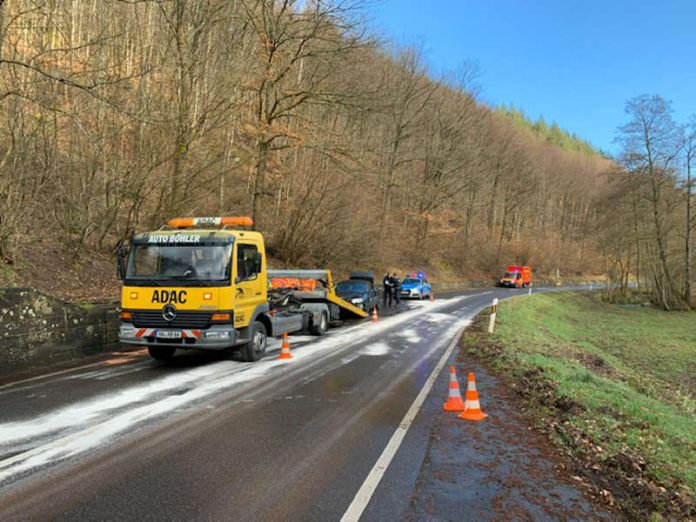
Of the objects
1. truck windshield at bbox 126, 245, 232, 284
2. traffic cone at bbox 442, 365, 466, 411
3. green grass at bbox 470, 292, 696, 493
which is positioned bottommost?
green grass at bbox 470, 292, 696, 493

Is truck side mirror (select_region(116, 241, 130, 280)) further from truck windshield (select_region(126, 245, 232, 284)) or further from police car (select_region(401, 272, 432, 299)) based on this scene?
police car (select_region(401, 272, 432, 299))

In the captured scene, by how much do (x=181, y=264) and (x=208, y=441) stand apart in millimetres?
4545

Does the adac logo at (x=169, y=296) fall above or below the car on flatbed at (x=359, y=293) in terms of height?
above

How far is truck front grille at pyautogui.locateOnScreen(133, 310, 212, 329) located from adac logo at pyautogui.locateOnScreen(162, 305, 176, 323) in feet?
0.14

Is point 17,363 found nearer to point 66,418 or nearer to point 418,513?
point 66,418

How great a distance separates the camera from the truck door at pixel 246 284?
9.30m

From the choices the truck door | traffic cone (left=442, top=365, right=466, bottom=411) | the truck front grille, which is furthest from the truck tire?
traffic cone (left=442, top=365, right=466, bottom=411)

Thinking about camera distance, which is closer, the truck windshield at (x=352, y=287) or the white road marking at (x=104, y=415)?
the white road marking at (x=104, y=415)

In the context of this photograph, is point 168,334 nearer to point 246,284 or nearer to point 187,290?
point 187,290

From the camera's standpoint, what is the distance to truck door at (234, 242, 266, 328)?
930cm

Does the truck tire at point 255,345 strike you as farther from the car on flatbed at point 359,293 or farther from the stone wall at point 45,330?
the car on flatbed at point 359,293

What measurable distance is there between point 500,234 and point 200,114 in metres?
54.2

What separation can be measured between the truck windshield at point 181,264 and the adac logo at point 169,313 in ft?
1.66

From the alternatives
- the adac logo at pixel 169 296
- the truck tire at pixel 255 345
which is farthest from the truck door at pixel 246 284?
the adac logo at pixel 169 296
